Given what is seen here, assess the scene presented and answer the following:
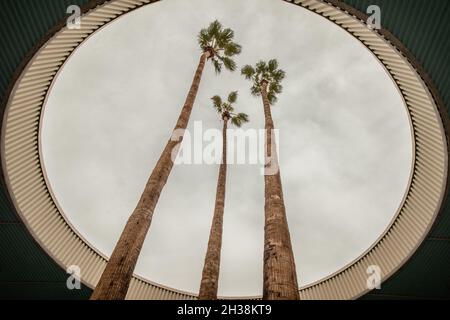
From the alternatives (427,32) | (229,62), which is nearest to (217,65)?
(229,62)

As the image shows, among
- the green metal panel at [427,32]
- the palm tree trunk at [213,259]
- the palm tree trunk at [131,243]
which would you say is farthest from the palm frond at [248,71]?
the palm tree trunk at [131,243]

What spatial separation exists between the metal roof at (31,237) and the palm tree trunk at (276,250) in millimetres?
6654

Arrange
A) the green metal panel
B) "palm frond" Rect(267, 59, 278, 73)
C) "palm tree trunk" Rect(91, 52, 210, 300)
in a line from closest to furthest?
"palm tree trunk" Rect(91, 52, 210, 300) → the green metal panel → "palm frond" Rect(267, 59, 278, 73)

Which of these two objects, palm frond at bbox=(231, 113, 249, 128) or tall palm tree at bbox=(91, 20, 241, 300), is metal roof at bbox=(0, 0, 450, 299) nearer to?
tall palm tree at bbox=(91, 20, 241, 300)

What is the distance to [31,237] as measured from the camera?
48.7ft

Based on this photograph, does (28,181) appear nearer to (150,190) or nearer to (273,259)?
(150,190)

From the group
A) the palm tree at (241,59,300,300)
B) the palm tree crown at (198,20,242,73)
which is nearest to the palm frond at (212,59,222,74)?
the palm tree crown at (198,20,242,73)

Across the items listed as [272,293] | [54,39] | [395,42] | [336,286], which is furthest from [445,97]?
[54,39]

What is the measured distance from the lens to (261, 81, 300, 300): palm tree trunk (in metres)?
5.20

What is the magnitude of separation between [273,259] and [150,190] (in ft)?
13.6

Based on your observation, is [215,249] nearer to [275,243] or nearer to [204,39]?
[275,243]

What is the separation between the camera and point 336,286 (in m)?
18.7

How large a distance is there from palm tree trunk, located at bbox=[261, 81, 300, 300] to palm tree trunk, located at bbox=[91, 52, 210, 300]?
290 centimetres

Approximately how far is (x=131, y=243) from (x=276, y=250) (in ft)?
11.0
